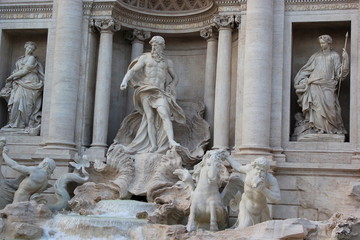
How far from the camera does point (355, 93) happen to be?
16.0m

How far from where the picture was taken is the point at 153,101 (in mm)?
16859

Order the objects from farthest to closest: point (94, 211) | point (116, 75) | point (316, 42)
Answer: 1. point (116, 75)
2. point (316, 42)
3. point (94, 211)

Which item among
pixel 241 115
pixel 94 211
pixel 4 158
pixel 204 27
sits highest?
pixel 204 27

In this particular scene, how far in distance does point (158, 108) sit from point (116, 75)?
270cm

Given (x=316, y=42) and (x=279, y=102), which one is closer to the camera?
(x=279, y=102)

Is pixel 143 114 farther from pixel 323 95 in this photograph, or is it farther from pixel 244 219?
pixel 244 219

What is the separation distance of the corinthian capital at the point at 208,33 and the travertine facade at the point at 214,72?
0.04 m

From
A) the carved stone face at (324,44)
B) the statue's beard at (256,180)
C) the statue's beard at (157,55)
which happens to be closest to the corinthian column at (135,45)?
the statue's beard at (157,55)

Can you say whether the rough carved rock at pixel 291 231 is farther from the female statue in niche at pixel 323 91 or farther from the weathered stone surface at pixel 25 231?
the female statue in niche at pixel 323 91

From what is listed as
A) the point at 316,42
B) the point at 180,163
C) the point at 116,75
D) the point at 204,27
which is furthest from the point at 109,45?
the point at 316,42

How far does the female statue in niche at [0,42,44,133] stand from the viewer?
1792 centimetres

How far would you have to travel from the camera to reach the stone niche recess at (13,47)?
18.6m

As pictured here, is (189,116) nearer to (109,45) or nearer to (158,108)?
(158,108)

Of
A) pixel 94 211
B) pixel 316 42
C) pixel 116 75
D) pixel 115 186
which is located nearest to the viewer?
pixel 94 211
